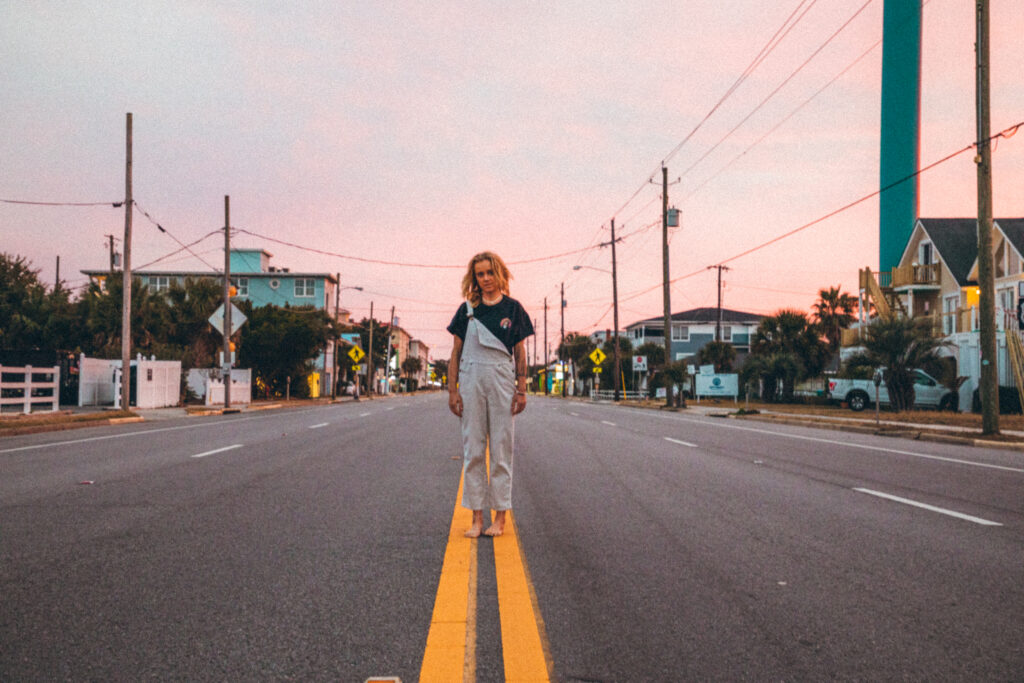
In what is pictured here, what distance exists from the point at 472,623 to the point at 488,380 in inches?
82.0

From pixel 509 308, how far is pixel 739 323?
90.0 metres

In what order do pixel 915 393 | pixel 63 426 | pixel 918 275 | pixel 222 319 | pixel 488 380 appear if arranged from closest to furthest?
pixel 488 380 → pixel 63 426 → pixel 915 393 → pixel 222 319 → pixel 918 275

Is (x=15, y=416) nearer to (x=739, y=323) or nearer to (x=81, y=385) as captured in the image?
(x=81, y=385)

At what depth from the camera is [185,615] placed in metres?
3.76

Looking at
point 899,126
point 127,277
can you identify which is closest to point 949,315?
point 899,126

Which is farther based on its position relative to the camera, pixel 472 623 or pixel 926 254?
pixel 926 254

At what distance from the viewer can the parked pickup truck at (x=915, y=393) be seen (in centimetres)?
3200

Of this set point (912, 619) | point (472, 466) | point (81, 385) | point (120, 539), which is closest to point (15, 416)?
point (81, 385)

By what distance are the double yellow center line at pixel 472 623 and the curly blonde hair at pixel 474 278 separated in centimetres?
169

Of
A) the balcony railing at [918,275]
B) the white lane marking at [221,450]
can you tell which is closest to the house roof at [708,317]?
the balcony railing at [918,275]

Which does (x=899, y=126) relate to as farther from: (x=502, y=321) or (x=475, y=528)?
(x=475, y=528)

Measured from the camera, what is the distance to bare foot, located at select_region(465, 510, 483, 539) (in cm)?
554

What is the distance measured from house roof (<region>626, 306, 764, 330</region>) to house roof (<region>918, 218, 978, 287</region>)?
47.9m

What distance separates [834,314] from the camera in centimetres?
5944
